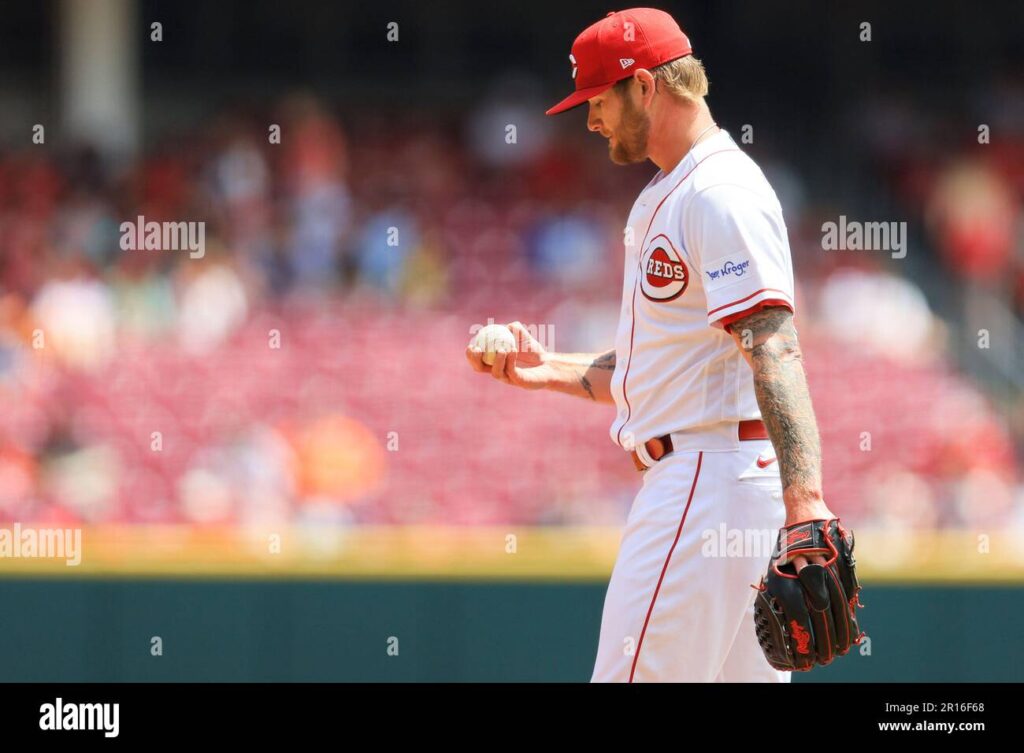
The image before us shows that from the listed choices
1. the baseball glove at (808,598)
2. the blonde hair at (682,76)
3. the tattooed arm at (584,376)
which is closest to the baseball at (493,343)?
the tattooed arm at (584,376)

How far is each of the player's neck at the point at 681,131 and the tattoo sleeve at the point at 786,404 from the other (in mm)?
477

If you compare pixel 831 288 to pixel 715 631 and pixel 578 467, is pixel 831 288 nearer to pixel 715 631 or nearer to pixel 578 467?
pixel 578 467

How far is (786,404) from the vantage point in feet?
7.83

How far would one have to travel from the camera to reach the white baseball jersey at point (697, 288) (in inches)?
98.0

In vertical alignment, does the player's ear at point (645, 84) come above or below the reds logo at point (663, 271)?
above

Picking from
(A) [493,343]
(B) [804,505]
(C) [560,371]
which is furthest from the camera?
(C) [560,371]

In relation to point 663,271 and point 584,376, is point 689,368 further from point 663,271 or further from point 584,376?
point 584,376

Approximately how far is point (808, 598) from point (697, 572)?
246mm

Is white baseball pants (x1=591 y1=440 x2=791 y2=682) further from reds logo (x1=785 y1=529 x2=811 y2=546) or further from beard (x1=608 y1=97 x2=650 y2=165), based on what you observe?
beard (x1=608 y1=97 x2=650 y2=165)

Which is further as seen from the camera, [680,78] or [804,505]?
[680,78]

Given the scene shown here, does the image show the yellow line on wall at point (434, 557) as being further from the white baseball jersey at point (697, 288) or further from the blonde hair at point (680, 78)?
the blonde hair at point (680, 78)

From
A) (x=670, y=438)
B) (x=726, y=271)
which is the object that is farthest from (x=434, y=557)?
(x=726, y=271)
